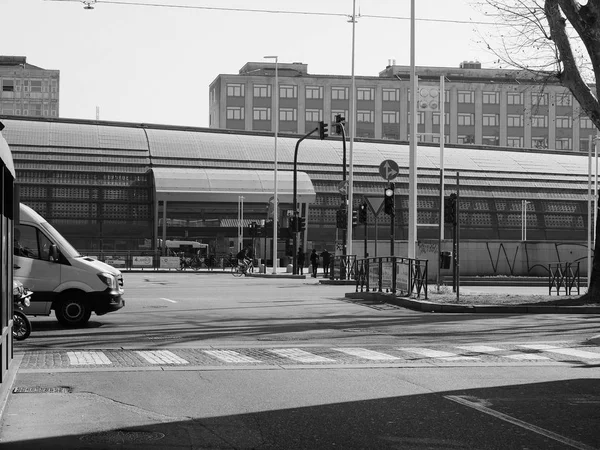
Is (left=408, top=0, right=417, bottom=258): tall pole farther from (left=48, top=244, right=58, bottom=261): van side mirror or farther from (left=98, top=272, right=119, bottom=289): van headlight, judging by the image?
(left=48, top=244, right=58, bottom=261): van side mirror

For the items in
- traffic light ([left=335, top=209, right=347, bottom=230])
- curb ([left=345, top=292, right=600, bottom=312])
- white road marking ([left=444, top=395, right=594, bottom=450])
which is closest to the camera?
white road marking ([left=444, top=395, right=594, bottom=450])

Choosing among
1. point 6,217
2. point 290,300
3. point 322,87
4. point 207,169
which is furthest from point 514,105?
point 6,217

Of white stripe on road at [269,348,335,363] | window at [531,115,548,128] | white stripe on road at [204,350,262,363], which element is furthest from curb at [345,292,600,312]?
window at [531,115,548,128]

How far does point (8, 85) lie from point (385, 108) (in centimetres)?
9911

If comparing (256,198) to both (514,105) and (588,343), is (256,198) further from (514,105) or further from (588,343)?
(588,343)

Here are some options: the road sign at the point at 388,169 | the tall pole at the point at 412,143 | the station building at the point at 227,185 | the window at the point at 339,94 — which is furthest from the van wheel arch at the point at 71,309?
the window at the point at 339,94

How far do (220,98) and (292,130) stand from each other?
10.2 m

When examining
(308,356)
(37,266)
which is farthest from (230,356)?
(37,266)

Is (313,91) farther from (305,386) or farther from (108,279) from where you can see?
(305,386)

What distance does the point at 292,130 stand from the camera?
124875 millimetres

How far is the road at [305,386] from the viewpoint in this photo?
767cm

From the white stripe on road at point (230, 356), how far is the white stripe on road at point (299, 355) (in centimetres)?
58

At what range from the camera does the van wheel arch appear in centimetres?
1822

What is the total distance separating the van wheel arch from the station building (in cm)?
5896
